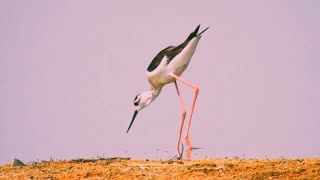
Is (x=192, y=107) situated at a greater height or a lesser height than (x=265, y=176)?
greater

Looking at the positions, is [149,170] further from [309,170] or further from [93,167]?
[309,170]

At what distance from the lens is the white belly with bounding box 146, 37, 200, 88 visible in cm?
1094

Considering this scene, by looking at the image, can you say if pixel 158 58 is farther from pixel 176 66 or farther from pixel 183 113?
pixel 183 113

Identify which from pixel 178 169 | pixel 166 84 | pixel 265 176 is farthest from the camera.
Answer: pixel 166 84

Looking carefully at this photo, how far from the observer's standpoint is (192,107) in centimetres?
1094

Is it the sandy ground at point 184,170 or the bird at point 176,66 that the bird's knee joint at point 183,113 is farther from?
the sandy ground at point 184,170

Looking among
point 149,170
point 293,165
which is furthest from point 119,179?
point 293,165

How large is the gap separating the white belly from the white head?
478mm

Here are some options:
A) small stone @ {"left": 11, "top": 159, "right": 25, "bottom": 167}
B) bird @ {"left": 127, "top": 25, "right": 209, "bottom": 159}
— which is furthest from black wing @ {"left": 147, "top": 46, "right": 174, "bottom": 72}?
small stone @ {"left": 11, "top": 159, "right": 25, "bottom": 167}

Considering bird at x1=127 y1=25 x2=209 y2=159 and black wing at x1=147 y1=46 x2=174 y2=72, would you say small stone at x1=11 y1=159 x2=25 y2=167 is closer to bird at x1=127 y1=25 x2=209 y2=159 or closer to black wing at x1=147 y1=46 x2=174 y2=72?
bird at x1=127 y1=25 x2=209 y2=159

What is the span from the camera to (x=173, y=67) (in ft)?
36.5

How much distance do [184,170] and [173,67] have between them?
3.06 meters

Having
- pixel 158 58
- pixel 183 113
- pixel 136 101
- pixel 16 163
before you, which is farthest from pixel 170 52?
pixel 16 163

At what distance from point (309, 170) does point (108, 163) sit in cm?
389
